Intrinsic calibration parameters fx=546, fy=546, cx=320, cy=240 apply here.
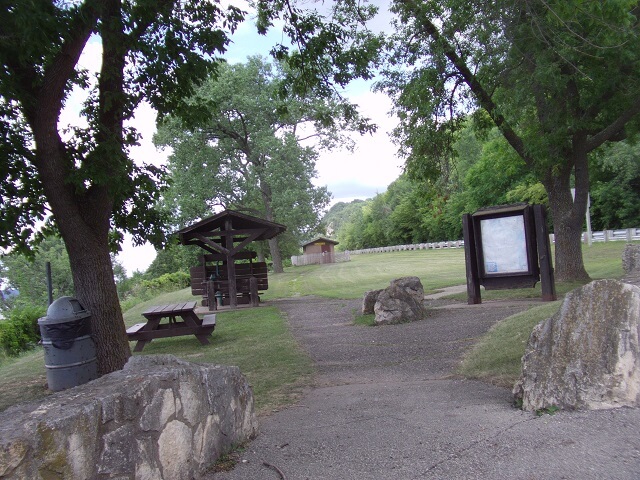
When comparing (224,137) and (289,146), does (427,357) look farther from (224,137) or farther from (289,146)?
(224,137)

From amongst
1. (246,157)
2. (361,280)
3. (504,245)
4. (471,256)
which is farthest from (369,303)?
(246,157)

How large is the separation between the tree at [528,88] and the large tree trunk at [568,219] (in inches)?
1.1

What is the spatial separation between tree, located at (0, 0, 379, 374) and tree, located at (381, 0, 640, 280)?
6.78 meters

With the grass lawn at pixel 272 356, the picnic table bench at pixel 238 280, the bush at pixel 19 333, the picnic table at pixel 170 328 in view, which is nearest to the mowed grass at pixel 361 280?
the picnic table bench at pixel 238 280

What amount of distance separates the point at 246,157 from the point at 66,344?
3620 centimetres

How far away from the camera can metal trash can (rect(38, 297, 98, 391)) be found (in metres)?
7.33

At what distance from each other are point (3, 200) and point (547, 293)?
34.7 ft

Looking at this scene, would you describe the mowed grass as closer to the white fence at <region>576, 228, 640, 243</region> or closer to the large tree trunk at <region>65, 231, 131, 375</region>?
the white fence at <region>576, 228, 640, 243</region>

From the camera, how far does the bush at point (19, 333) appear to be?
64.0ft

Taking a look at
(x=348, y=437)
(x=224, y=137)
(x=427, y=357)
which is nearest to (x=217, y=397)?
(x=348, y=437)

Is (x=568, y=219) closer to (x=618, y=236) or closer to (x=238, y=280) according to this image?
(x=238, y=280)

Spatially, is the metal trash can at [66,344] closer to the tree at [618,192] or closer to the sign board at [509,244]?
the sign board at [509,244]

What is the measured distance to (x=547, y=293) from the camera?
12023 millimetres

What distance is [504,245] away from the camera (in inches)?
481
